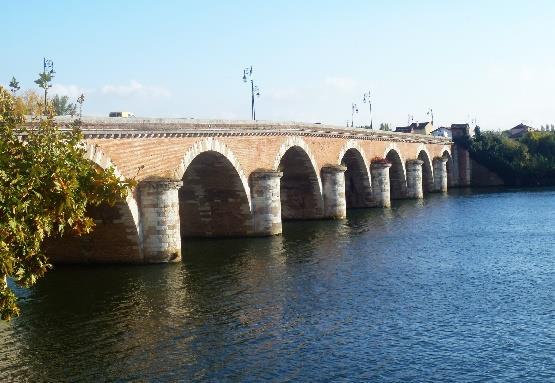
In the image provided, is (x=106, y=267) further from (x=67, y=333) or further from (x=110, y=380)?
(x=110, y=380)

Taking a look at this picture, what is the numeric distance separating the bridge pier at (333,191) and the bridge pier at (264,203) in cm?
1085

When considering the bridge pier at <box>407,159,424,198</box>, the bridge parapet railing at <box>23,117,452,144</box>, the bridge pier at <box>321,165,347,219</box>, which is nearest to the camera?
the bridge parapet railing at <box>23,117,452,144</box>

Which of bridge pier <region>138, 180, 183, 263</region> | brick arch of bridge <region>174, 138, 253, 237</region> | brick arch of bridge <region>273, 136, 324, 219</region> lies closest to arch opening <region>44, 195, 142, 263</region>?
bridge pier <region>138, 180, 183, 263</region>

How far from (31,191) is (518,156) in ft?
322

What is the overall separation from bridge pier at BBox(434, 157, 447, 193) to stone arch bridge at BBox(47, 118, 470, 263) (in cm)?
2041

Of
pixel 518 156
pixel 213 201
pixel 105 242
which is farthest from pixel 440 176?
pixel 105 242

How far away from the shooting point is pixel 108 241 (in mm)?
33562

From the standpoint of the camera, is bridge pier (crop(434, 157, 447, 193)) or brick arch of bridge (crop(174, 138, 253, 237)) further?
bridge pier (crop(434, 157, 447, 193))

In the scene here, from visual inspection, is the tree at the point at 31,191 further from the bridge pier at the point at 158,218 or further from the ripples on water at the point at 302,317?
the bridge pier at the point at 158,218

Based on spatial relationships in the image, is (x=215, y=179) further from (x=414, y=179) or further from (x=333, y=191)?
(x=414, y=179)

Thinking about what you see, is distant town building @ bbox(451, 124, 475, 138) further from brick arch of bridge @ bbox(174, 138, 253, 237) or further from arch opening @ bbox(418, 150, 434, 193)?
brick arch of bridge @ bbox(174, 138, 253, 237)

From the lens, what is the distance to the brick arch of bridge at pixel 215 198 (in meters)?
43.1

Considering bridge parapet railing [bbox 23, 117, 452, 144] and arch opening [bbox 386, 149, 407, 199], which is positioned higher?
bridge parapet railing [bbox 23, 117, 452, 144]

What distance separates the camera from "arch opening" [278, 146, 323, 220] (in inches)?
2154
